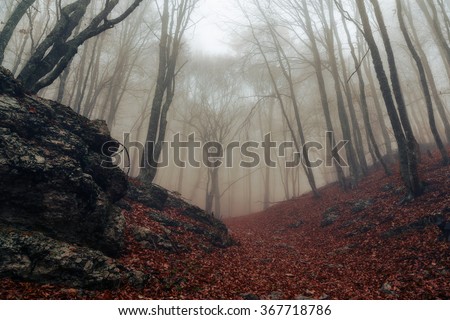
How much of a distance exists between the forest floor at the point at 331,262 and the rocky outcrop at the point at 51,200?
0.43 metres

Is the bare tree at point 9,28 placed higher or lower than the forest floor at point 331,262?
higher

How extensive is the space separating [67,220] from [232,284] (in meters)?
4.04

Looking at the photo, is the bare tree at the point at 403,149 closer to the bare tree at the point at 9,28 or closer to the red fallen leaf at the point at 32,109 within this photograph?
the red fallen leaf at the point at 32,109

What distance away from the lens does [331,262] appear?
8.22 metres

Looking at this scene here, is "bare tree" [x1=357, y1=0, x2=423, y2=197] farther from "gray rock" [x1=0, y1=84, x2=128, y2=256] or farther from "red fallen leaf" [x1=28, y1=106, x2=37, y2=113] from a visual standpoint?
"red fallen leaf" [x1=28, y1=106, x2=37, y2=113]

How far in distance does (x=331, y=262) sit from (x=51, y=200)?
25.8 ft

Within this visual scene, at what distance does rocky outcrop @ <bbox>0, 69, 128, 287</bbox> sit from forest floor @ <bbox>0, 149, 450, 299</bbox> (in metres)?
0.43

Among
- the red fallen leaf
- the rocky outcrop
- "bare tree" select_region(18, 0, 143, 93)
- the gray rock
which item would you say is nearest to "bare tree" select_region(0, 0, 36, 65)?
"bare tree" select_region(18, 0, 143, 93)

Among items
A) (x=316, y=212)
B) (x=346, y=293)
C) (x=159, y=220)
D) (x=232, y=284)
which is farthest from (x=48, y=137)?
(x=316, y=212)

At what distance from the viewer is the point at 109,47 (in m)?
23.9

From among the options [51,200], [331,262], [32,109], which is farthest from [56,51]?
[331,262]

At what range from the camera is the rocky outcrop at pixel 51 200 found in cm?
492

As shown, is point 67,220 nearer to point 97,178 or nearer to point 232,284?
point 97,178

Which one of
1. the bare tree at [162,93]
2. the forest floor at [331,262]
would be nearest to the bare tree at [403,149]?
the forest floor at [331,262]
